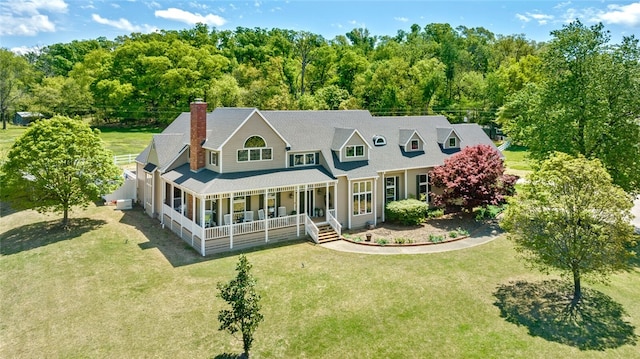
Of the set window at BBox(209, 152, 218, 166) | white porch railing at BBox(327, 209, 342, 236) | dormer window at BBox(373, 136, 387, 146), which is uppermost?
dormer window at BBox(373, 136, 387, 146)

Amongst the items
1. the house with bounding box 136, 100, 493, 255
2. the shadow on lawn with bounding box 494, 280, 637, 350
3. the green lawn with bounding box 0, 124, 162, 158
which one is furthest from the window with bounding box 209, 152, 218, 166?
the green lawn with bounding box 0, 124, 162, 158

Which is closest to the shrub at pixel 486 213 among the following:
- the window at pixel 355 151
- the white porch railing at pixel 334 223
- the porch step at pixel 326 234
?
the window at pixel 355 151

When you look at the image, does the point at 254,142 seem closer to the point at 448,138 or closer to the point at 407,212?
the point at 407,212

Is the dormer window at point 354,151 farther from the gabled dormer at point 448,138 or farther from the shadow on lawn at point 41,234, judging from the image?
the shadow on lawn at point 41,234

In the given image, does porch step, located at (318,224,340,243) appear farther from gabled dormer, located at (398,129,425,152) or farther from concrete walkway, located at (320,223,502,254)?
gabled dormer, located at (398,129,425,152)

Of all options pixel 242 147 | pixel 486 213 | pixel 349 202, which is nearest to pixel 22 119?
pixel 242 147

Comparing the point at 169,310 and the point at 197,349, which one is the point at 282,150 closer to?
the point at 169,310
